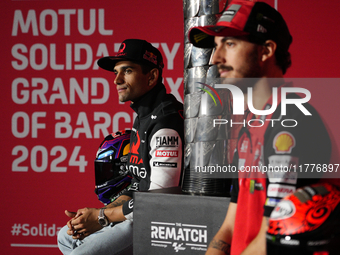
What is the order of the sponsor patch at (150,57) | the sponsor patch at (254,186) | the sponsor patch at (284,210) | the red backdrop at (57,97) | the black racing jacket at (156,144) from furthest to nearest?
the red backdrop at (57,97) < the sponsor patch at (150,57) < the black racing jacket at (156,144) < the sponsor patch at (254,186) < the sponsor patch at (284,210)

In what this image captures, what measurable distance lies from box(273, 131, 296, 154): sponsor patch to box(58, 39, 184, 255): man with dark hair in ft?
3.05

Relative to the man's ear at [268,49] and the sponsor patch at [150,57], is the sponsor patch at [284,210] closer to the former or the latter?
the man's ear at [268,49]

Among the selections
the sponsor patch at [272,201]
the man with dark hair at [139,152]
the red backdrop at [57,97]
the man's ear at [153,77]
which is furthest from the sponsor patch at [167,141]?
the red backdrop at [57,97]

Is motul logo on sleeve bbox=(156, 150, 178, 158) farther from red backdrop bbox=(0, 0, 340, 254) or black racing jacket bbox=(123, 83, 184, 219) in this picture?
red backdrop bbox=(0, 0, 340, 254)

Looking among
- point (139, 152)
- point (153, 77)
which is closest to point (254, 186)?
point (139, 152)

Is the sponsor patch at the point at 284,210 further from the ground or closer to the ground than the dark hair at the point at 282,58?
closer to the ground

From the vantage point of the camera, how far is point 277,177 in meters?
0.91

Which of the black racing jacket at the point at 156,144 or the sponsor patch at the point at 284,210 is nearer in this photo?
the sponsor patch at the point at 284,210

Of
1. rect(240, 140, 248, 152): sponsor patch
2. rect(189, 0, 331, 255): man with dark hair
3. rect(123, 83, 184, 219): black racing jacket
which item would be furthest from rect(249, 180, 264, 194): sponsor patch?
rect(123, 83, 184, 219): black racing jacket

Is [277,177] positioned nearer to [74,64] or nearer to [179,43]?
[179,43]

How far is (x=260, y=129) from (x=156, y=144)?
0.90 m

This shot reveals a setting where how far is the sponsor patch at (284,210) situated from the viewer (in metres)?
0.85

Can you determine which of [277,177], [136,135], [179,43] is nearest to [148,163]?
[136,135]

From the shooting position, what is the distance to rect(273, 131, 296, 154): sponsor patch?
903mm
